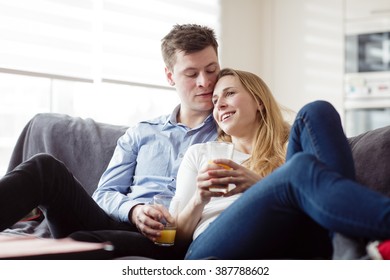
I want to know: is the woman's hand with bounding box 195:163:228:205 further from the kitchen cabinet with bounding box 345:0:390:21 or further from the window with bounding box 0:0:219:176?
the kitchen cabinet with bounding box 345:0:390:21

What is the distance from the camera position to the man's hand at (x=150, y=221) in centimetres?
132

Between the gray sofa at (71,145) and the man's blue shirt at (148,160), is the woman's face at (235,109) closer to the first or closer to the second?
the man's blue shirt at (148,160)

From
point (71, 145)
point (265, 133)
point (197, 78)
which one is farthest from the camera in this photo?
point (71, 145)

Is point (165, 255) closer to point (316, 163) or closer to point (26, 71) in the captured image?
point (316, 163)

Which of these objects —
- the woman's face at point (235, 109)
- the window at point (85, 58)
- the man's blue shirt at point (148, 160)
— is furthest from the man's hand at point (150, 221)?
the window at point (85, 58)

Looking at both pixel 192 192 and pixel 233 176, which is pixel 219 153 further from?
pixel 192 192

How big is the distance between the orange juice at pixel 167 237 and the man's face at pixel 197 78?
510mm

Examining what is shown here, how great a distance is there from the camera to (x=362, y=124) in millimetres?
3430

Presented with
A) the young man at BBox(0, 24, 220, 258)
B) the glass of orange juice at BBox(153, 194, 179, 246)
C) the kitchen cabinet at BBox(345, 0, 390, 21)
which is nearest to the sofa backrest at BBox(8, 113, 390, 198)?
the young man at BBox(0, 24, 220, 258)

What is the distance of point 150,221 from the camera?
134 cm

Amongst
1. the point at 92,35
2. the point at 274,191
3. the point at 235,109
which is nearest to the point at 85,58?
the point at 92,35

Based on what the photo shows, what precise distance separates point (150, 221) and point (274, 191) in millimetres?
431

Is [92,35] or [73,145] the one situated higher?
[92,35]
